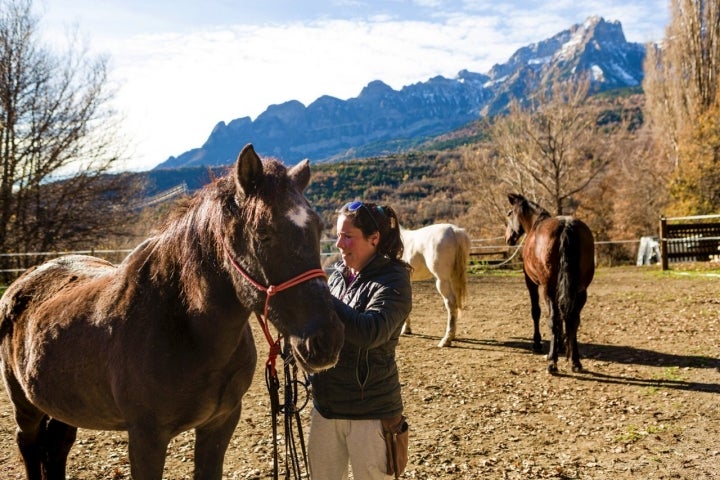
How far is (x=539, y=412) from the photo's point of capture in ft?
16.3

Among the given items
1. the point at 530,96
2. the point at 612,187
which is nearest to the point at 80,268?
the point at 530,96

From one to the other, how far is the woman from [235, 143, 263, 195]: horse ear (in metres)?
0.55

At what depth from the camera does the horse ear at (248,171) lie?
1.64 m

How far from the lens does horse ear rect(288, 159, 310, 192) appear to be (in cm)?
184

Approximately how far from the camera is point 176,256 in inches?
79.4

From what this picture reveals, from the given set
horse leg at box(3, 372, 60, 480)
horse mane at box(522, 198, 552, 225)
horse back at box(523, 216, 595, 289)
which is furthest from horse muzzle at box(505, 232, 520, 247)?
horse leg at box(3, 372, 60, 480)

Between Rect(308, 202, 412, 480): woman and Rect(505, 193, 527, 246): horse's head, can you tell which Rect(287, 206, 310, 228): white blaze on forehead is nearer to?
Rect(308, 202, 412, 480): woman

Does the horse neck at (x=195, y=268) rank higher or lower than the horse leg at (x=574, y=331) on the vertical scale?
higher

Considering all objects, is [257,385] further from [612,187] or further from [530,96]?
[612,187]

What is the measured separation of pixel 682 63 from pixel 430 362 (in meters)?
27.9

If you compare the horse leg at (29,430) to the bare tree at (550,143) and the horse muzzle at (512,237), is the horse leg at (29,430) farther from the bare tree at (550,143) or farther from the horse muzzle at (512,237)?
the bare tree at (550,143)

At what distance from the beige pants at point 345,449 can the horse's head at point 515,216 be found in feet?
20.4

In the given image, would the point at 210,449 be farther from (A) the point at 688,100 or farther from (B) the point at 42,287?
(A) the point at 688,100

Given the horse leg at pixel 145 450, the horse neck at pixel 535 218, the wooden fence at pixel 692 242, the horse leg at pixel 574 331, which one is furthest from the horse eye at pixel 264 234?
the wooden fence at pixel 692 242
